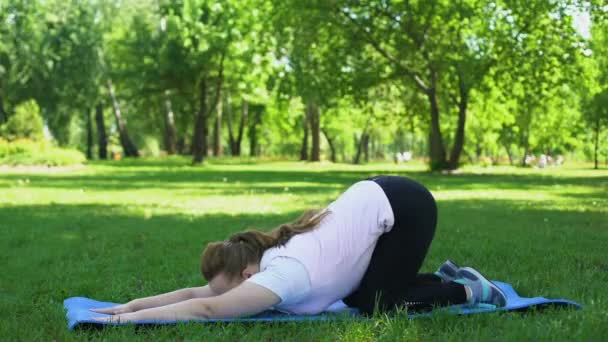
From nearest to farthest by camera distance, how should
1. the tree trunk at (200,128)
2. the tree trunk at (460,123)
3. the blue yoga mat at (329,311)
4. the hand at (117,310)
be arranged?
the blue yoga mat at (329,311)
the hand at (117,310)
the tree trunk at (460,123)
the tree trunk at (200,128)

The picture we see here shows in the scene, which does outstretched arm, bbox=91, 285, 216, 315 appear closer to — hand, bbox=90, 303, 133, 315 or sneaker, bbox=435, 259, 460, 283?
hand, bbox=90, 303, 133, 315

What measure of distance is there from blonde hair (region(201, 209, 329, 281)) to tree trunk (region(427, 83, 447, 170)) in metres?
24.0

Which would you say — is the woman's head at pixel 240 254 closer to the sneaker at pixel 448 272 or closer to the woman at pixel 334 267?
the woman at pixel 334 267

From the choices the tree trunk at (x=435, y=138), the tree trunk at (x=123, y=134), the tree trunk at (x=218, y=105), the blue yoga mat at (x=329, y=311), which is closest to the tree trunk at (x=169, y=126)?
the tree trunk at (x=123, y=134)

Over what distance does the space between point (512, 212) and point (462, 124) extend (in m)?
17.1

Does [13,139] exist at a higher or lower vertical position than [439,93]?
lower

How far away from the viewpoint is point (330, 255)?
396 cm

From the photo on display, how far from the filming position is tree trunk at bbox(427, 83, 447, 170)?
Answer: 1075 inches

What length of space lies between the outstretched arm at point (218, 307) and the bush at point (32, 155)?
2340 centimetres

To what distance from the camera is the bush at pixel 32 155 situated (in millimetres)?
25359

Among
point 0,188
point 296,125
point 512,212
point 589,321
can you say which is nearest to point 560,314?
point 589,321

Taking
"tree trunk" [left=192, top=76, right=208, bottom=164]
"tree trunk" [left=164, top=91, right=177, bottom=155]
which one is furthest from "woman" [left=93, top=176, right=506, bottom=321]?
"tree trunk" [left=164, top=91, right=177, bottom=155]

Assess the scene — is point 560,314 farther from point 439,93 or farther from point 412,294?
point 439,93

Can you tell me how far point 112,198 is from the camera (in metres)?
13.5
